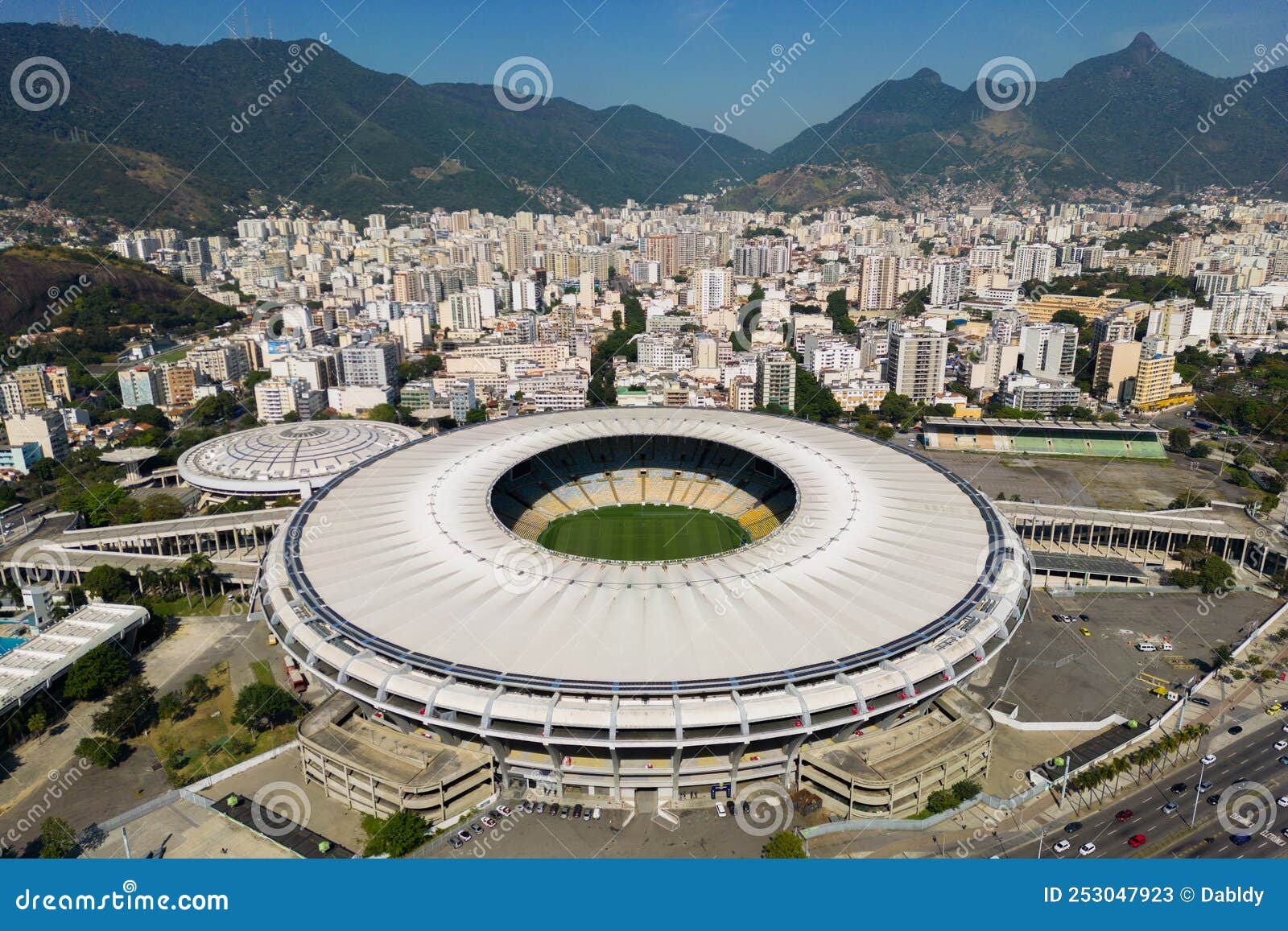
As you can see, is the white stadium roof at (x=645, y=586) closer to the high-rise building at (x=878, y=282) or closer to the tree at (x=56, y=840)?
the tree at (x=56, y=840)

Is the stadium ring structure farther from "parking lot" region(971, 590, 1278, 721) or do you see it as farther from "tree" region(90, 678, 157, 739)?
"tree" region(90, 678, 157, 739)

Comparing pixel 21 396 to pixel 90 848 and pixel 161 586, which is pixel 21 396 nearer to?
pixel 161 586

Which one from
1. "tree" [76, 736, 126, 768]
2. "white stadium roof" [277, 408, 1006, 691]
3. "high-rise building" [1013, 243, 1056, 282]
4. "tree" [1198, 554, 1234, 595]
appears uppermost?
"high-rise building" [1013, 243, 1056, 282]

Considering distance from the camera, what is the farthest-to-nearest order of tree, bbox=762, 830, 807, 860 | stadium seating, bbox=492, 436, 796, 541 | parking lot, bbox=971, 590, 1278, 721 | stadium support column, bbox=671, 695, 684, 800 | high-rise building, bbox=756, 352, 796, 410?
high-rise building, bbox=756, 352, 796, 410, stadium seating, bbox=492, 436, 796, 541, parking lot, bbox=971, 590, 1278, 721, stadium support column, bbox=671, 695, 684, 800, tree, bbox=762, 830, 807, 860

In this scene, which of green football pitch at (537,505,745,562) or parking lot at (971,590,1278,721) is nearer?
parking lot at (971,590,1278,721)

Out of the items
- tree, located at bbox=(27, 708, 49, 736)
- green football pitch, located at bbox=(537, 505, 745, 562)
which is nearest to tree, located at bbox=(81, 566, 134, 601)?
tree, located at bbox=(27, 708, 49, 736)

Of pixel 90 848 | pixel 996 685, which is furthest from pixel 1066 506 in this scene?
pixel 90 848

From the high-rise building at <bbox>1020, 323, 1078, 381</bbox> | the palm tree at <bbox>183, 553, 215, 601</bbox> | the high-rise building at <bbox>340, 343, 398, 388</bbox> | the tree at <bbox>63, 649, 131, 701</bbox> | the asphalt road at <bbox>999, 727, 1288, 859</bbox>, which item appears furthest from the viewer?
the high-rise building at <bbox>1020, 323, 1078, 381</bbox>
